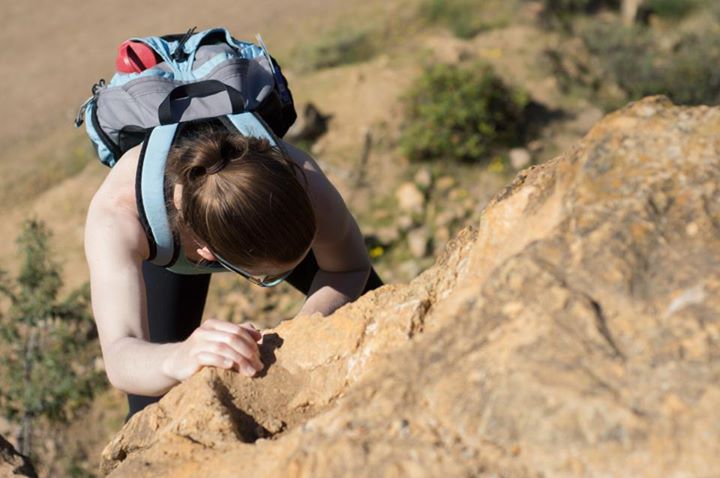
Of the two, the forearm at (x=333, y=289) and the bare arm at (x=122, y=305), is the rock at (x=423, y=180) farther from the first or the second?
the bare arm at (x=122, y=305)

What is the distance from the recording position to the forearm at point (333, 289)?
2438 millimetres

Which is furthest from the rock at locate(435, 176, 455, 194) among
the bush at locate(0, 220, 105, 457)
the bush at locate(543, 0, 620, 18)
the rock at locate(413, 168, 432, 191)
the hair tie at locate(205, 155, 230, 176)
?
the hair tie at locate(205, 155, 230, 176)

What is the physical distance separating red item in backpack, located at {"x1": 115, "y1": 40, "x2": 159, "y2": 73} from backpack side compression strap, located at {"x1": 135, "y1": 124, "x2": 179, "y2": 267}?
0.36 meters

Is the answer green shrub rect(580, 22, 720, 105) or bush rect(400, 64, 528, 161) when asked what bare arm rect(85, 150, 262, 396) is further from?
green shrub rect(580, 22, 720, 105)

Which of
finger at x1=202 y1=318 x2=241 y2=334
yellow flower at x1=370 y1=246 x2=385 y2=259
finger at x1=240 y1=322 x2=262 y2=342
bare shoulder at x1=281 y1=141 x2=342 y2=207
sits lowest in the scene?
yellow flower at x1=370 y1=246 x2=385 y2=259

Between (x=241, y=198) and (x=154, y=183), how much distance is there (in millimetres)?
259

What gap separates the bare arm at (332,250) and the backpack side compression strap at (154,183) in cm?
37

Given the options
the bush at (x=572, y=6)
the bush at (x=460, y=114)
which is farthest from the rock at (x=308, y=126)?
the bush at (x=572, y=6)

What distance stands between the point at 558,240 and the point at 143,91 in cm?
121

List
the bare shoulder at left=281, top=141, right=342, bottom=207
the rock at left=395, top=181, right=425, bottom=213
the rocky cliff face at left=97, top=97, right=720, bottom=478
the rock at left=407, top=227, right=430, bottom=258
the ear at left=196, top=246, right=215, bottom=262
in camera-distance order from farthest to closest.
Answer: the rock at left=395, top=181, right=425, bottom=213 → the rock at left=407, top=227, right=430, bottom=258 → the bare shoulder at left=281, top=141, right=342, bottom=207 → the ear at left=196, top=246, right=215, bottom=262 → the rocky cliff face at left=97, top=97, right=720, bottom=478

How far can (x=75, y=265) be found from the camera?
5719mm

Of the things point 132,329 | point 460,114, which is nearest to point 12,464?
point 132,329

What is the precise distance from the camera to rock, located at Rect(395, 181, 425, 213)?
579 centimetres

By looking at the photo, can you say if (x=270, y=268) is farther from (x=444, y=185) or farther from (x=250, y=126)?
(x=444, y=185)
